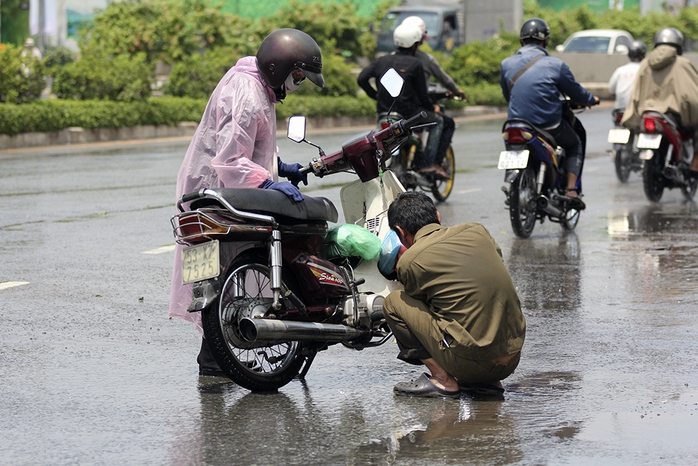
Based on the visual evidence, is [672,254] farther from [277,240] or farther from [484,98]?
[484,98]

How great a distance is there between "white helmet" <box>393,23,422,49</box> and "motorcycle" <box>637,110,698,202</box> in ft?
8.27

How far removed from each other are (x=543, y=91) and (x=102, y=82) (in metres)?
13.6

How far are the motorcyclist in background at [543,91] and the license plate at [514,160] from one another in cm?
36

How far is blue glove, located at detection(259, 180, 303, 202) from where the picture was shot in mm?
5512

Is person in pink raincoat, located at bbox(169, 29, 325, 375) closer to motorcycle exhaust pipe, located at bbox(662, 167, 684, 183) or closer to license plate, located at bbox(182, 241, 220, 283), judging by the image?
license plate, located at bbox(182, 241, 220, 283)

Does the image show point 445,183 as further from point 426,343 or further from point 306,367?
point 426,343

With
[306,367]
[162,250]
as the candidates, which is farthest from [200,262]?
[162,250]

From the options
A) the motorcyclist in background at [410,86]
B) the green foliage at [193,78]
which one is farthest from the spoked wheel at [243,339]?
the green foliage at [193,78]

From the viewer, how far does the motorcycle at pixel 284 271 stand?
17.5 feet

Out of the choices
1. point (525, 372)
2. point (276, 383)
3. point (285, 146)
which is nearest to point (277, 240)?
point (276, 383)

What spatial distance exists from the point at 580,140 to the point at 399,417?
636cm

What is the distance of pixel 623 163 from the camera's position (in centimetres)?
1559

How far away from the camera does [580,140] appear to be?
36.2 feet

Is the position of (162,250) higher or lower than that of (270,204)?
lower
